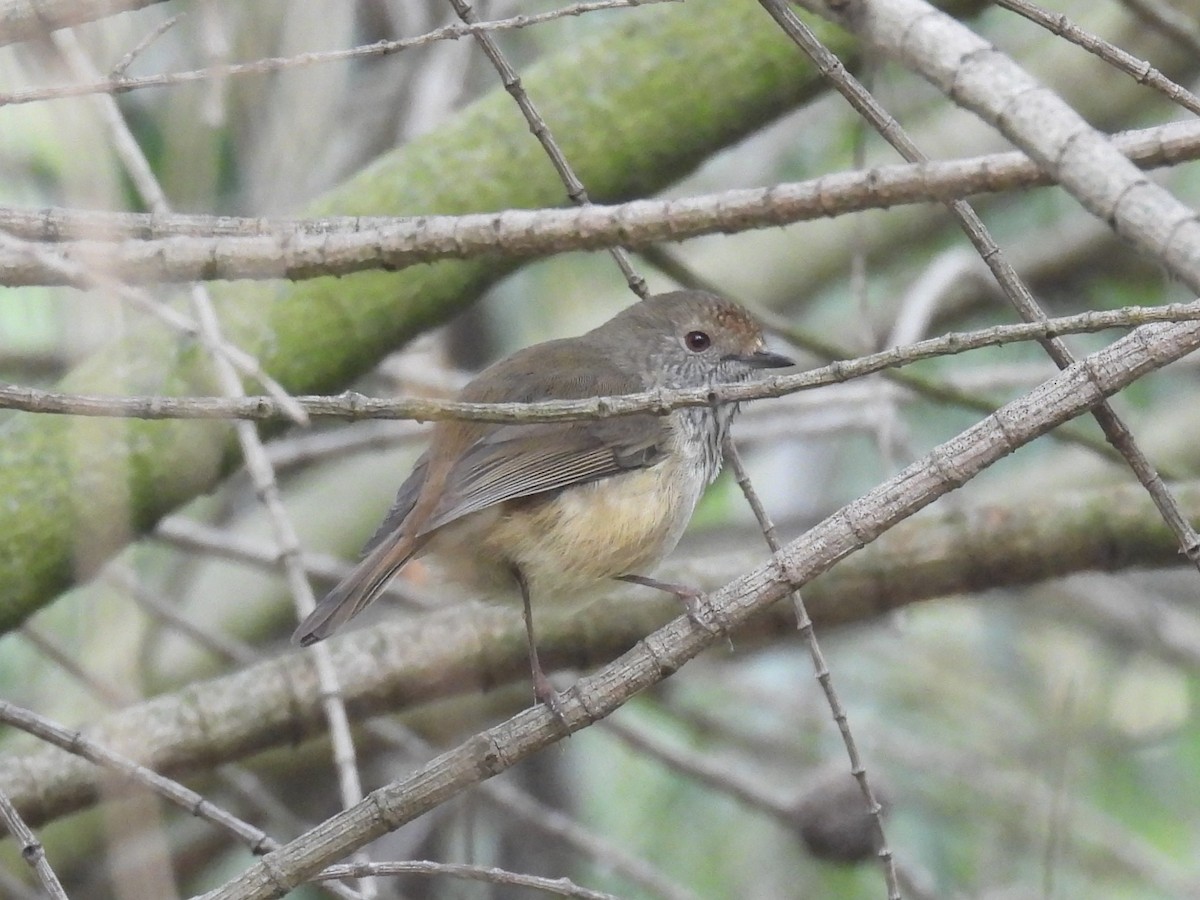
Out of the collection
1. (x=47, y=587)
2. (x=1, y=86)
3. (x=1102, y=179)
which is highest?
(x=1, y=86)

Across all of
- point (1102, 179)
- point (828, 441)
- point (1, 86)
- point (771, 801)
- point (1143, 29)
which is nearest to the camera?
point (1102, 179)

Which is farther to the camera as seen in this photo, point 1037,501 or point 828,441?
point 828,441

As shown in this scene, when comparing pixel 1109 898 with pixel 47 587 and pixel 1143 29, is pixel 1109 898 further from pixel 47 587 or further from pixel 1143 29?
pixel 47 587

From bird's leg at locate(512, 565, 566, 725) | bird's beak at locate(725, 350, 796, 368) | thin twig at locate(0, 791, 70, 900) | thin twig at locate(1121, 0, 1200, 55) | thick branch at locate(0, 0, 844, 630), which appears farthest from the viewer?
bird's beak at locate(725, 350, 796, 368)

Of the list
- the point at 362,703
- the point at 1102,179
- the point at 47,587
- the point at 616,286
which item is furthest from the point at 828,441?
the point at 1102,179

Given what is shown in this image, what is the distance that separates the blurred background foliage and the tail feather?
92 cm

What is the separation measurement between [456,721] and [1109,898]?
2.52 m

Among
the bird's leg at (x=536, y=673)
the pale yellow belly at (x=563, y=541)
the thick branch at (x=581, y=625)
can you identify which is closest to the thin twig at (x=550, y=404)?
the bird's leg at (x=536, y=673)

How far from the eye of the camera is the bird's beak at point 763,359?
4.14 metres

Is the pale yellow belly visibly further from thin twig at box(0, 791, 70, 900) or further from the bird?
thin twig at box(0, 791, 70, 900)

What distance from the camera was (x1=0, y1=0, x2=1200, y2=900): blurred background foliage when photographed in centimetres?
459

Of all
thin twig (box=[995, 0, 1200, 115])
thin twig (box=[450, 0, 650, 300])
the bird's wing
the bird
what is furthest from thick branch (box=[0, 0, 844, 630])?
thin twig (box=[995, 0, 1200, 115])

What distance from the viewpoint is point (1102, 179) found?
1344mm

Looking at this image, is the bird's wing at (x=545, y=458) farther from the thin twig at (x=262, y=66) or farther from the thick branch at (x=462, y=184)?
the thin twig at (x=262, y=66)
